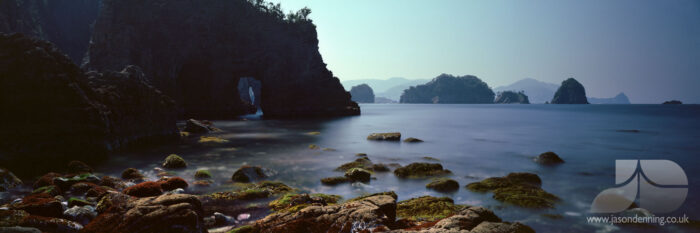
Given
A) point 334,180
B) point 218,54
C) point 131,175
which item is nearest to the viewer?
point 334,180

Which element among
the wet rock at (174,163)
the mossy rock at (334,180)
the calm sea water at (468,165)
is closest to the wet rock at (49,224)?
the calm sea water at (468,165)

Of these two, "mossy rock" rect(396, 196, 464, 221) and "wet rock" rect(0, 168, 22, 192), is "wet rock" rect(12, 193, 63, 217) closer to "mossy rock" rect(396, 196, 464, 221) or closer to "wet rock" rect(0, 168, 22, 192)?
"wet rock" rect(0, 168, 22, 192)

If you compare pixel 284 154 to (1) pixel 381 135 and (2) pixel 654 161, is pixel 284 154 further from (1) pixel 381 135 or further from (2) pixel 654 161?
(2) pixel 654 161

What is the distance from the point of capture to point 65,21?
75.7m

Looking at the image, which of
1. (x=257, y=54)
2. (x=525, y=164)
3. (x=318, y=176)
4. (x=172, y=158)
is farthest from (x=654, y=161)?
(x=257, y=54)

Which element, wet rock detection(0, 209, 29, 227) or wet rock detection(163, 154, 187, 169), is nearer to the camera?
wet rock detection(0, 209, 29, 227)

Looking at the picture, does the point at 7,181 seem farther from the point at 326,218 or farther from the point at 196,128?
the point at 196,128

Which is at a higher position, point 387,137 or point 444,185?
point 387,137

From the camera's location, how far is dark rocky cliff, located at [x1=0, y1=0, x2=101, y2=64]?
188 feet

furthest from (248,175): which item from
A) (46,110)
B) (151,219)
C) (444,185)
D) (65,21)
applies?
(65,21)

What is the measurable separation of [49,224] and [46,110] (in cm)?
1374

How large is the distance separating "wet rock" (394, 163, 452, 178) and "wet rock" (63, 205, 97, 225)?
1163 cm

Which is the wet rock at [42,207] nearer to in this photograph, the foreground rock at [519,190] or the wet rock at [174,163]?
the wet rock at [174,163]

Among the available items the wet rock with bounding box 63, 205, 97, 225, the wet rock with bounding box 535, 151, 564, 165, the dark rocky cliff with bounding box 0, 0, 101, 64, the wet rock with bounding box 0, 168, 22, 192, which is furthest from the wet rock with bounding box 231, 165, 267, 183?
the dark rocky cliff with bounding box 0, 0, 101, 64
